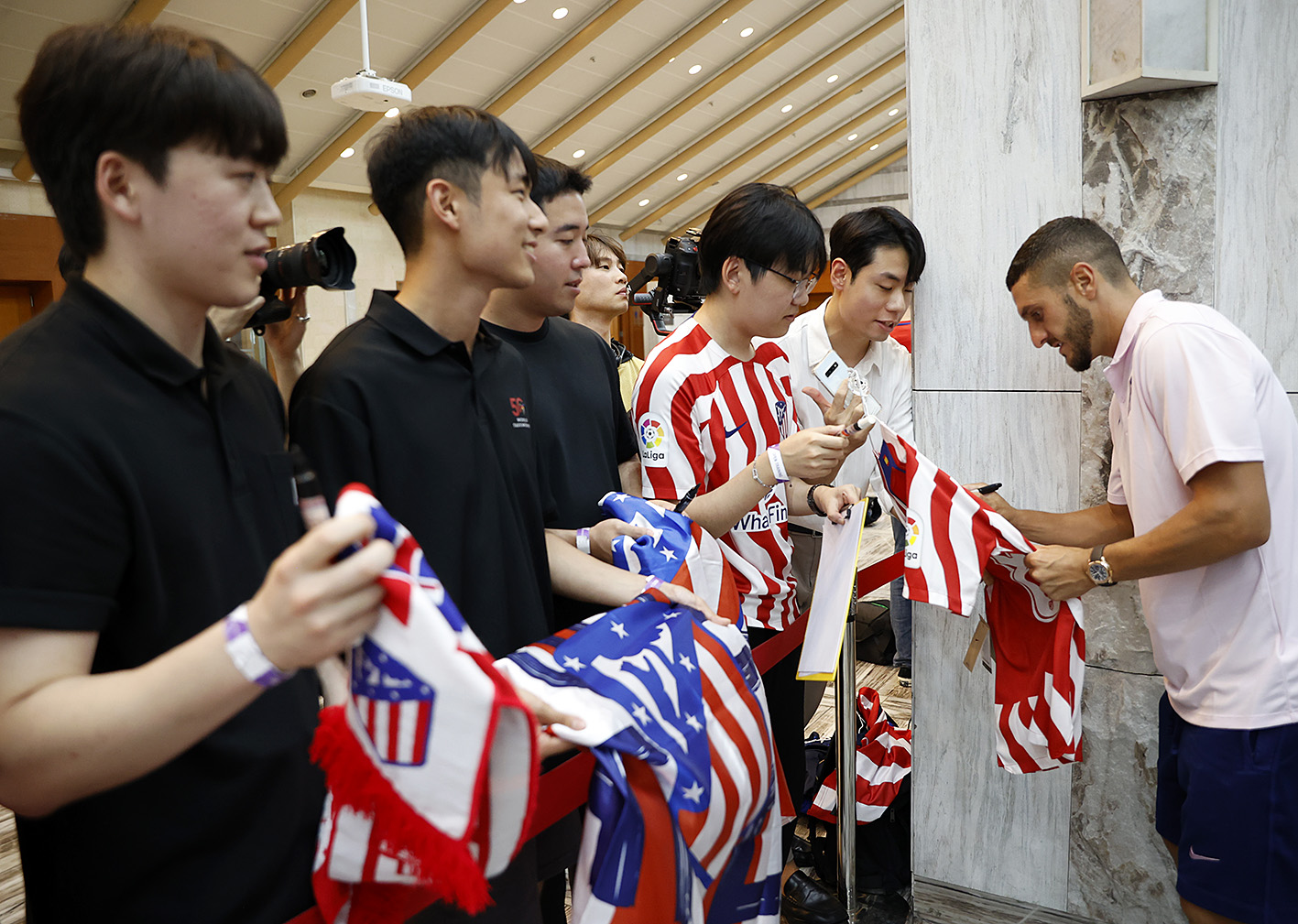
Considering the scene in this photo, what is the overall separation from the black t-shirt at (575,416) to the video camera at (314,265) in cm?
39

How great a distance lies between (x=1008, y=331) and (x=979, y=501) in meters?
0.62

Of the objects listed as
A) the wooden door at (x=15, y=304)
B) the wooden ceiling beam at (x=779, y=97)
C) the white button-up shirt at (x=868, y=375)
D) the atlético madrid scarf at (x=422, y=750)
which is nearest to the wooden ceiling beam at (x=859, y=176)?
the wooden ceiling beam at (x=779, y=97)

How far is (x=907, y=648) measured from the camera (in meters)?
4.11

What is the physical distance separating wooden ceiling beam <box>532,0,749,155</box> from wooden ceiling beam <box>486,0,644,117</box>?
1.21 metres

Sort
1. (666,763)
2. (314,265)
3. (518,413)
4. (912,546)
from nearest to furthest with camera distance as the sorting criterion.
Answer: (666,763)
(314,265)
(518,413)
(912,546)

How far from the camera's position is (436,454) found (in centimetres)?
136

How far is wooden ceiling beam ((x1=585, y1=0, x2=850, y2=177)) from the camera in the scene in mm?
13492

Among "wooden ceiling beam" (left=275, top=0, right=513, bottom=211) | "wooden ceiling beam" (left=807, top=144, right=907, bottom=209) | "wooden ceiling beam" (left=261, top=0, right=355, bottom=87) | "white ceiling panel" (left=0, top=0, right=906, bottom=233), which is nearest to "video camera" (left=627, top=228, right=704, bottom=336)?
"white ceiling panel" (left=0, top=0, right=906, bottom=233)

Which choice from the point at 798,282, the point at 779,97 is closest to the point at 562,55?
the point at 779,97

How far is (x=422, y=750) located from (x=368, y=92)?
8.33m

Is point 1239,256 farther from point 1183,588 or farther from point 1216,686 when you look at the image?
point 1216,686

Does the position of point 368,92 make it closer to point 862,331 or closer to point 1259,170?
point 862,331

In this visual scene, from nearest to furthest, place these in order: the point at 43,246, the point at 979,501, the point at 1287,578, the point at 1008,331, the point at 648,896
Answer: the point at 648,896, the point at 1287,578, the point at 979,501, the point at 1008,331, the point at 43,246

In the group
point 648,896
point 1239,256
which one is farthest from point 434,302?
point 1239,256
